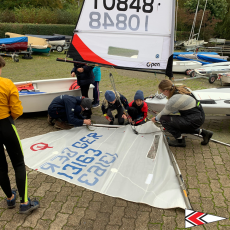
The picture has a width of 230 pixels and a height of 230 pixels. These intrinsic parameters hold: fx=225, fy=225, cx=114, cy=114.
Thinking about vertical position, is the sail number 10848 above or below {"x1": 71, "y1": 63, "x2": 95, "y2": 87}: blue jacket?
above

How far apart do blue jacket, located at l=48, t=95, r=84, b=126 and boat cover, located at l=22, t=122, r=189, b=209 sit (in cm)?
26

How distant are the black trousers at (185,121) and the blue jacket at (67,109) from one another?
166cm

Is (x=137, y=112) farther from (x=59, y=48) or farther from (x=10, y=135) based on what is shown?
(x=59, y=48)

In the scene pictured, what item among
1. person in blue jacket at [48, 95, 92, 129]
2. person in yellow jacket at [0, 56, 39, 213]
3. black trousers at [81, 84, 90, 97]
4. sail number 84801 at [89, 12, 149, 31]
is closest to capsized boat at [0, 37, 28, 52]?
black trousers at [81, 84, 90, 97]

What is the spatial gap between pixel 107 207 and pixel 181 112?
203 centimetres

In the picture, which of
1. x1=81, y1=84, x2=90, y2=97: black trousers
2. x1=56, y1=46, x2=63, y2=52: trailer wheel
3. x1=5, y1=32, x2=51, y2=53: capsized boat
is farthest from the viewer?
x1=56, y1=46, x2=63, y2=52: trailer wheel

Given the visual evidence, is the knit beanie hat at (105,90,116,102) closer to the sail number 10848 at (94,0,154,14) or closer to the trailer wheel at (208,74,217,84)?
the sail number 10848 at (94,0,154,14)

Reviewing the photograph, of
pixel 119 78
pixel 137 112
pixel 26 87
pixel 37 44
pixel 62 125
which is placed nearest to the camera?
pixel 62 125

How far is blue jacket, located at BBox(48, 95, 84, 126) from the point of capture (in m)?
4.35

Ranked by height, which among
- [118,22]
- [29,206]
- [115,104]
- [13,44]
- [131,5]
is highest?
[131,5]

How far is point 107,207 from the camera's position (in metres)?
2.65

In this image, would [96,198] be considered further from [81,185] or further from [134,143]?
[134,143]

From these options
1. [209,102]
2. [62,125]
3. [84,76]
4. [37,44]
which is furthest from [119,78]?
[37,44]

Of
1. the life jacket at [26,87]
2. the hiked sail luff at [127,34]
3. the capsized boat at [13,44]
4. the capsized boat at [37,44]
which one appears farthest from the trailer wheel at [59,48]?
the hiked sail luff at [127,34]
